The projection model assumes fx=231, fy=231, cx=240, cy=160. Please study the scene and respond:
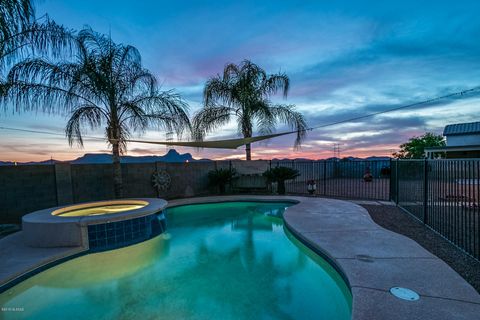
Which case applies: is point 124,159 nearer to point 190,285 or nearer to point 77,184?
point 77,184

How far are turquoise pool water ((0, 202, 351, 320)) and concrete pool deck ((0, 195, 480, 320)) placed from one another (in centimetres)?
23

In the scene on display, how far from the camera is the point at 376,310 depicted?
204 cm

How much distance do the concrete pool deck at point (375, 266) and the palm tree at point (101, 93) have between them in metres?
3.28

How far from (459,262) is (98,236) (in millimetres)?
5763

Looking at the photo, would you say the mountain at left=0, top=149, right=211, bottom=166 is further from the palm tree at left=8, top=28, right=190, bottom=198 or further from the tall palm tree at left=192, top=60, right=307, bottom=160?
the tall palm tree at left=192, top=60, right=307, bottom=160

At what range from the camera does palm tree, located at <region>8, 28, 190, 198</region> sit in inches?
229

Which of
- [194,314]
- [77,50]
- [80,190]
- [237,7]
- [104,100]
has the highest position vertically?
[237,7]

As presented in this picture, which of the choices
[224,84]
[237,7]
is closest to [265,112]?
[224,84]

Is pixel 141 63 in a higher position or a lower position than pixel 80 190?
higher

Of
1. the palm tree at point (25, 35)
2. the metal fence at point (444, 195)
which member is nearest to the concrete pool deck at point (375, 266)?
the metal fence at point (444, 195)

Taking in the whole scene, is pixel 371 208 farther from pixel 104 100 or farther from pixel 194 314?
pixel 104 100

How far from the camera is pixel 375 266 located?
9.67 ft

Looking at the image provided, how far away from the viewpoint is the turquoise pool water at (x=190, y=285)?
2.74 m

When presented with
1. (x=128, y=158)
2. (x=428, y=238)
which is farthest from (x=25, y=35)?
(x=428, y=238)
